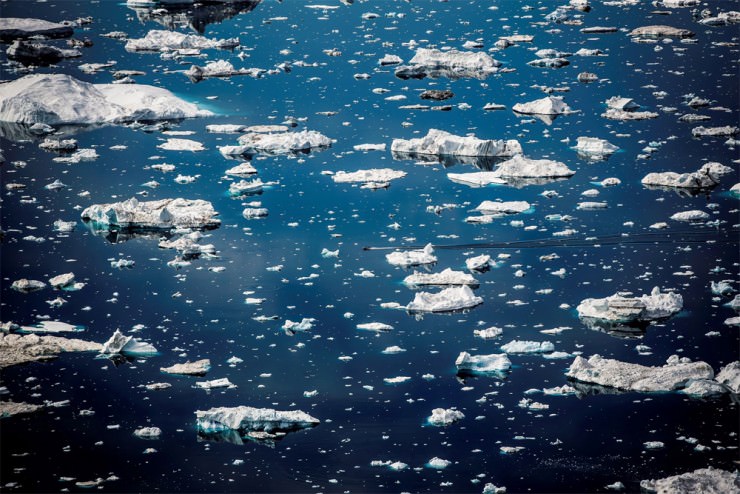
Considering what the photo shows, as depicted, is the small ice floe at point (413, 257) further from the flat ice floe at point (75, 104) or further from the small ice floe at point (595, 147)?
the flat ice floe at point (75, 104)

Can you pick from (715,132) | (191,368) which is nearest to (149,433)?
(191,368)

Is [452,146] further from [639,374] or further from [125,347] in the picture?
[125,347]

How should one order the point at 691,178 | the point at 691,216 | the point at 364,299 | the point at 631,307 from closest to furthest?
the point at 631,307 < the point at 364,299 < the point at 691,216 < the point at 691,178

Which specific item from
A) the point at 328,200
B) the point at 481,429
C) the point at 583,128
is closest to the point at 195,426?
the point at 481,429

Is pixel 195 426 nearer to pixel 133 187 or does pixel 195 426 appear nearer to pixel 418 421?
pixel 418 421

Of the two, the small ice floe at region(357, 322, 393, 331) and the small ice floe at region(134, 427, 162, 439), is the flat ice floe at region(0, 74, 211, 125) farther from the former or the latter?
the small ice floe at region(134, 427, 162, 439)

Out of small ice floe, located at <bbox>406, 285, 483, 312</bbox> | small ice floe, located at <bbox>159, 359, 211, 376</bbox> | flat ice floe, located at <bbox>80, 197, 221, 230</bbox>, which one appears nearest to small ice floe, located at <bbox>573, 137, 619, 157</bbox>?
small ice floe, located at <bbox>406, 285, 483, 312</bbox>
